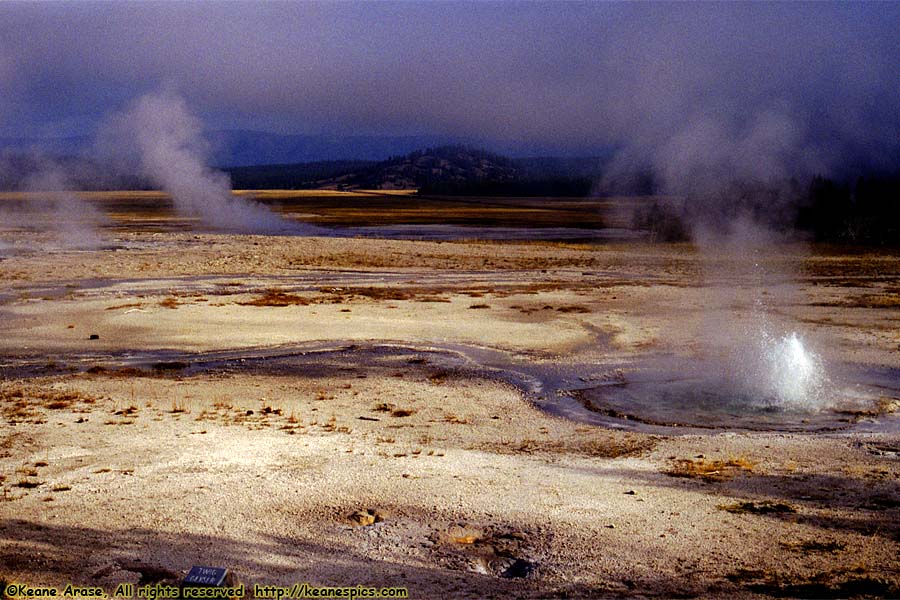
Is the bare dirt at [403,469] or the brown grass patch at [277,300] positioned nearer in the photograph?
the bare dirt at [403,469]

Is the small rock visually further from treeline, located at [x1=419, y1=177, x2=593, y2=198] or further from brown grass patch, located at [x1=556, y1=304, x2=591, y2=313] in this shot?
treeline, located at [x1=419, y1=177, x2=593, y2=198]

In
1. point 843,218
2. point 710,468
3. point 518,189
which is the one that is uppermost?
point 518,189

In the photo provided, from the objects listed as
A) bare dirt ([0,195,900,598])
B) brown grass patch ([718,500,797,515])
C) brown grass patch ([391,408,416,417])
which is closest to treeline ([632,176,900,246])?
bare dirt ([0,195,900,598])

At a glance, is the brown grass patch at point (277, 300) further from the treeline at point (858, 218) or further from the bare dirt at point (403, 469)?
the treeline at point (858, 218)

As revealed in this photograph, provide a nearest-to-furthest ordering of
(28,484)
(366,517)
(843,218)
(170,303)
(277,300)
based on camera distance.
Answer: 1. (366,517)
2. (28,484)
3. (170,303)
4. (277,300)
5. (843,218)

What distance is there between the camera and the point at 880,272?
Answer: 131 feet

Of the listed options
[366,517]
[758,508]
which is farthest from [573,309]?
[366,517]

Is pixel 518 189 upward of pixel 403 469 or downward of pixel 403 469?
upward

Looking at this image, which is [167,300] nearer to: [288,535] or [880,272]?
[288,535]

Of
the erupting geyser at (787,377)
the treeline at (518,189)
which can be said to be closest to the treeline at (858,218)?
the erupting geyser at (787,377)

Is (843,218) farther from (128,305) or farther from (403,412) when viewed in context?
(403,412)

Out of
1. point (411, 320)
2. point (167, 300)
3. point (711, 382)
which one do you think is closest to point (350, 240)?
point (167, 300)

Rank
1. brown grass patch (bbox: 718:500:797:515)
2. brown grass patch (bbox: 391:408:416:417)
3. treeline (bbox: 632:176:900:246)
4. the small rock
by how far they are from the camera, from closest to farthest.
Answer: the small rock → brown grass patch (bbox: 718:500:797:515) → brown grass patch (bbox: 391:408:416:417) → treeline (bbox: 632:176:900:246)

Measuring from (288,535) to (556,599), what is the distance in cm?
267
